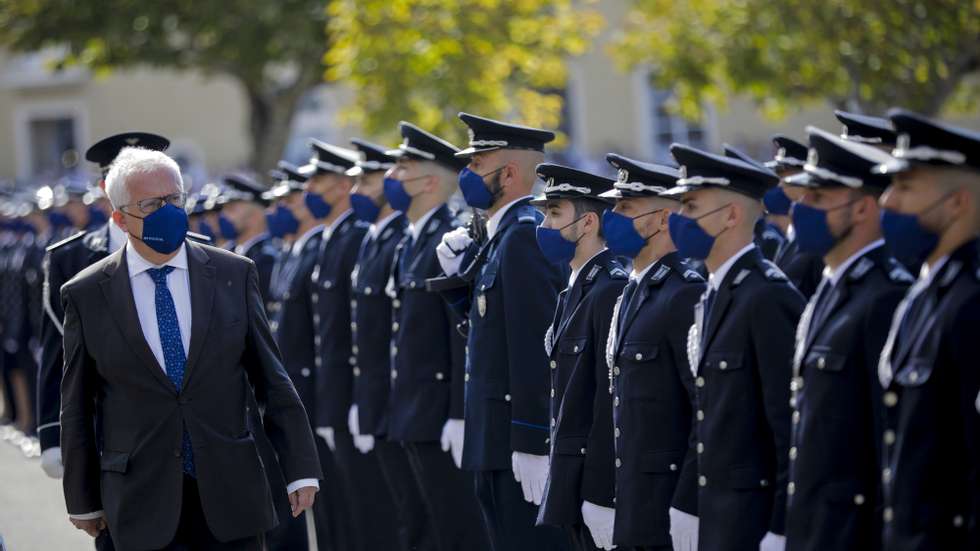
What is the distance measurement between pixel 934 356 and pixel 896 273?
626 millimetres

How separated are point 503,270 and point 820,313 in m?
2.58

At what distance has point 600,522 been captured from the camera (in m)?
6.27

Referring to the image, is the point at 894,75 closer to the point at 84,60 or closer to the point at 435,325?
the point at 435,325

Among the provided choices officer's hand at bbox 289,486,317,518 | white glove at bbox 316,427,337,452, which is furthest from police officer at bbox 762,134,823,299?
white glove at bbox 316,427,337,452

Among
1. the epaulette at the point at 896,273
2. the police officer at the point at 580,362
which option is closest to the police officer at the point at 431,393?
the police officer at the point at 580,362

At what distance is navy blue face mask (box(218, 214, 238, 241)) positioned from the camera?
11750 millimetres

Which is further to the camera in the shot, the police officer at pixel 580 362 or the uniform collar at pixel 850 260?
the police officer at pixel 580 362

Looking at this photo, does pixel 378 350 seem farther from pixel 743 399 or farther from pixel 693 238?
pixel 743 399

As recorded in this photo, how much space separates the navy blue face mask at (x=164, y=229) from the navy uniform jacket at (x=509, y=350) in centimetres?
189

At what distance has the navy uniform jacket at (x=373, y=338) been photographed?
870 cm

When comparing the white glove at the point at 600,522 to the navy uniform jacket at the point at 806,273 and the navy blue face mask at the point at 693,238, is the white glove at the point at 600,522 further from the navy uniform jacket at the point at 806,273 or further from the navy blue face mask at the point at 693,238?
the navy uniform jacket at the point at 806,273

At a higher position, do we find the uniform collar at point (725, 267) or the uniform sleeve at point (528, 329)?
the uniform collar at point (725, 267)

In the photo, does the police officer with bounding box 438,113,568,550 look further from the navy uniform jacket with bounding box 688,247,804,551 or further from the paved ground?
the paved ground

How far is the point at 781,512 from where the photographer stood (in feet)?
16.8
